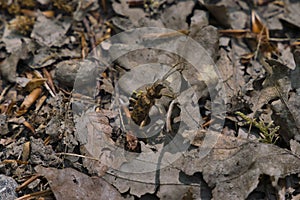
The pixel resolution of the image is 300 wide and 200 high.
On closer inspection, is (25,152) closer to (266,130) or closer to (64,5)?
(64,5)

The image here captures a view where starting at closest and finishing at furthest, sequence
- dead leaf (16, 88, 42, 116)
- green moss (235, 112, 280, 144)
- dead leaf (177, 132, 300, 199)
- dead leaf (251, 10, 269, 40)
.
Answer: dead leaf (177, 132, 300, 199)
green moss (235, 112, 280, 144)
dead leaf (16, 88, 42, 116)
dead leaf (251, 10, 269, 40)

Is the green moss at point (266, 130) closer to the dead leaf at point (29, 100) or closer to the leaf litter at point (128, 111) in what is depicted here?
the leaf litter at point (128, 111)

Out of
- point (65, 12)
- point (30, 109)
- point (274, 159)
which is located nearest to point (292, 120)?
point (274, 159)

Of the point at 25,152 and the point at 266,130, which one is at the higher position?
the point at 266,130

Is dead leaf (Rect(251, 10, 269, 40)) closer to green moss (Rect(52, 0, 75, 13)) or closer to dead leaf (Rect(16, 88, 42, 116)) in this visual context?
green moss (Rect(52, 0, 75, 13))

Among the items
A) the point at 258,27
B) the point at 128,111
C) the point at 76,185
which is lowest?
the point at 76,185

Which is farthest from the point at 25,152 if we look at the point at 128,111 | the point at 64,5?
the point at 64,5

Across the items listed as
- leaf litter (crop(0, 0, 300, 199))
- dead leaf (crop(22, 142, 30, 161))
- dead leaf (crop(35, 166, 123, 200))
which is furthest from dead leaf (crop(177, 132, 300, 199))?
dead leaf (crop(22, 142, 30, 161))

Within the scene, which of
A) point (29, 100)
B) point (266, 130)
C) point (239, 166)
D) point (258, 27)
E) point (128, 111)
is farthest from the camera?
point (258, 27)

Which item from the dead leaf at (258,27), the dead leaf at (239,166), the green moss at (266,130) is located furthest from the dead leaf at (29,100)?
Answer: the dead leaf at (258,27)
